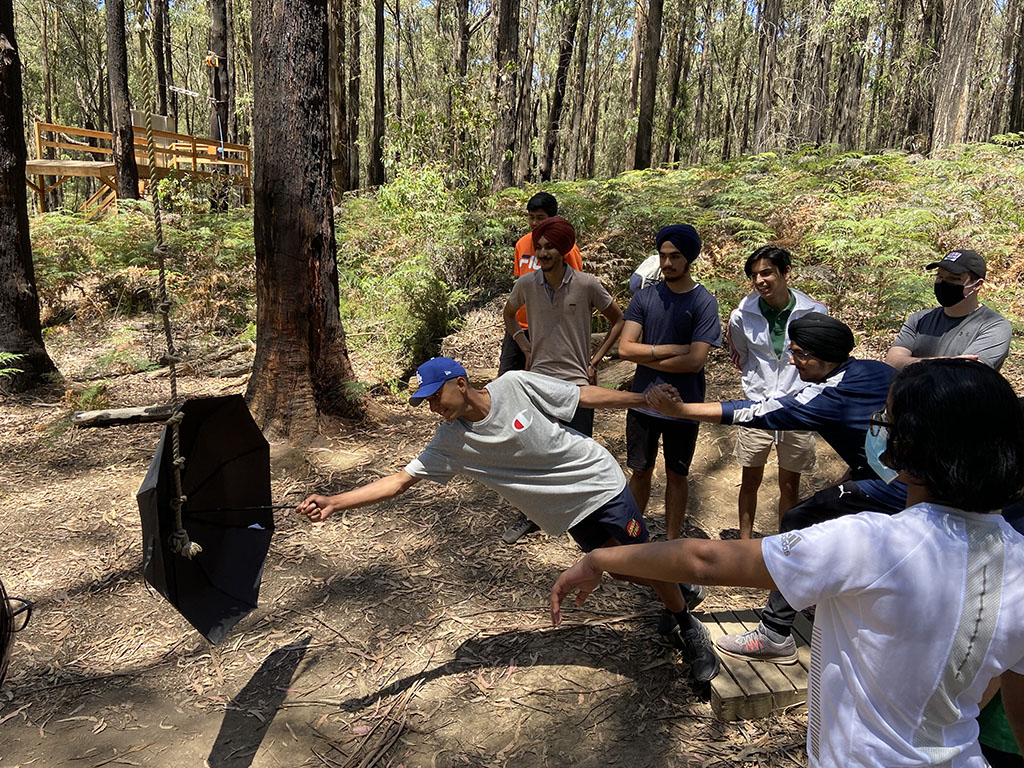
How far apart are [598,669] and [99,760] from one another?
235cm

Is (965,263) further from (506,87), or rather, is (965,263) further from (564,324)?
(506,87)

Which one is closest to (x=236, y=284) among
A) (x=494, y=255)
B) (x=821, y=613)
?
(x=494, y=255)

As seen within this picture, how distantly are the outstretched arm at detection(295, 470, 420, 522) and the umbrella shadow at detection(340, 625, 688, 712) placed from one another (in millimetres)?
1071

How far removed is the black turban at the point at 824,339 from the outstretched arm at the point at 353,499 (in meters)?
1.95

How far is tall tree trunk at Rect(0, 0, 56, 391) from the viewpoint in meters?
6.43

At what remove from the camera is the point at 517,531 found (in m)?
4.70

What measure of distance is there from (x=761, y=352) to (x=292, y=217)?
3.79m

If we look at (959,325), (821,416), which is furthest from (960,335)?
(821,416)

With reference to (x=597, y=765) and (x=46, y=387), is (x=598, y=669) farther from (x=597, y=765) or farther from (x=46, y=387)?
(x=46, y=387)

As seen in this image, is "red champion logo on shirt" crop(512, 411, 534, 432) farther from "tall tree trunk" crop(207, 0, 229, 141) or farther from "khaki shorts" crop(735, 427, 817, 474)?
"tall tree trunk" crop(207, 0, 229, 141)

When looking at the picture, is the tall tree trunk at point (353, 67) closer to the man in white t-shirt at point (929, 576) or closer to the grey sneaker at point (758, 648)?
the grey sneaker at point (758, 648)

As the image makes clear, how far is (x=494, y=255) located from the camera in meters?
10.4

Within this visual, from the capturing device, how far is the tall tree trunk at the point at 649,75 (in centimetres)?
1580

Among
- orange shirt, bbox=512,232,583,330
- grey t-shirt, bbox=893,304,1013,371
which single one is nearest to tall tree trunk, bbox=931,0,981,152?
grey t-shirt, bbox=893,304,1013,371
